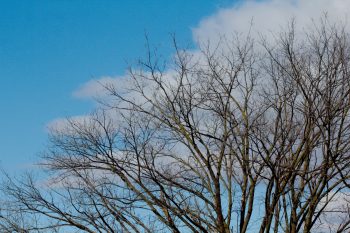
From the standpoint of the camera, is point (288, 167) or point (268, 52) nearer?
point (288, 167)

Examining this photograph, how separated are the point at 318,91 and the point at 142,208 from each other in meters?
4.39

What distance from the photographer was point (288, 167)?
38.6 ft

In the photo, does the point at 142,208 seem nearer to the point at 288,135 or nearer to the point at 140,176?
the point at 140,176

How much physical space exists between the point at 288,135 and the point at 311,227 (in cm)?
197

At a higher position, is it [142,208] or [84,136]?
[84,136]

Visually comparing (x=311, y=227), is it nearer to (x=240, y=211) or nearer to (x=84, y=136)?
(x=240, y=211)

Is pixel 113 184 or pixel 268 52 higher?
pixel 268 52

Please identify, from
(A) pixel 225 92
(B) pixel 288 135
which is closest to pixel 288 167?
(B) pixel 288 135

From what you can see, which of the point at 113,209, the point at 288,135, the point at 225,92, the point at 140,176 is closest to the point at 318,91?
the point at 288,135

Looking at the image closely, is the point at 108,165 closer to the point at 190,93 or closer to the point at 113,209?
the point at 113,209

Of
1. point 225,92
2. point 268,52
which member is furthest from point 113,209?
point 268,52

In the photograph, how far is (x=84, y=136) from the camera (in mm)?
13094

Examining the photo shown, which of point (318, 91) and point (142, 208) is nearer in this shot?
point (318, 91)

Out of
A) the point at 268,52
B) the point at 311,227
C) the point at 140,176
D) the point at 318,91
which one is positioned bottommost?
the point at 311,227
